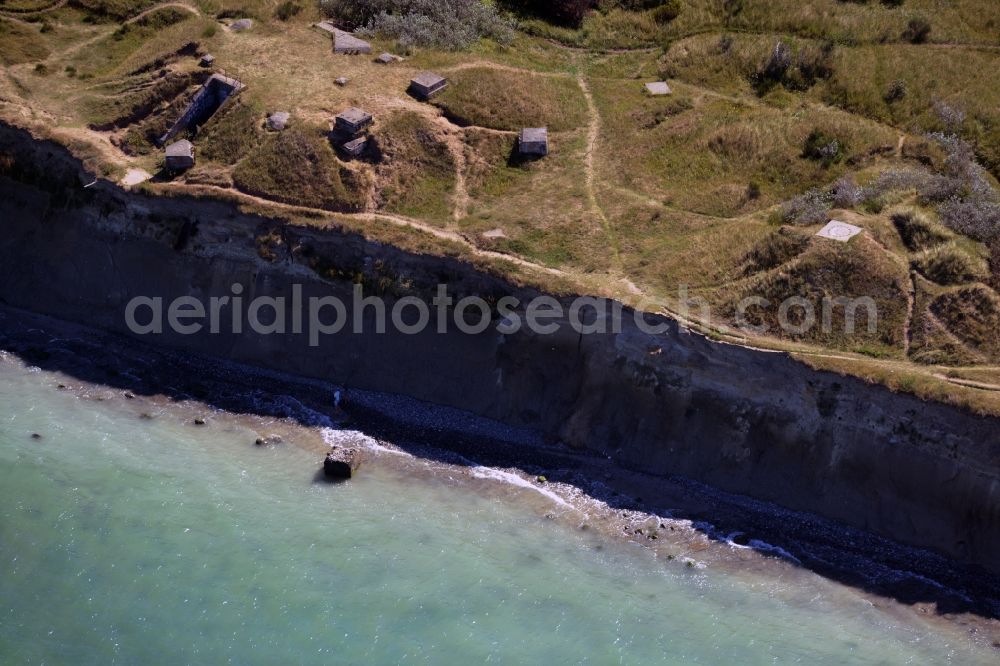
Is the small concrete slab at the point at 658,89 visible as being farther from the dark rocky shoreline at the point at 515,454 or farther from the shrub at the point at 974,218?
the dark rocky shoreline at the point at 515,454

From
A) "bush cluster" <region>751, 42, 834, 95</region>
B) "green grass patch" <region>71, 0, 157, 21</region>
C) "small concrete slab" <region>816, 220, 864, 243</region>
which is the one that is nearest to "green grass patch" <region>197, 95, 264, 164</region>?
"green grass patch" <region>71, 0, 157, 21</region>

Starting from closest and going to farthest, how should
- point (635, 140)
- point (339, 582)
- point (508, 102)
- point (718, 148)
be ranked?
point (339, 582) < point (718, 148) < point (635, 140) < point (508, 102)

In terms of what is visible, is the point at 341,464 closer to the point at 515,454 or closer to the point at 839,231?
the point at 515,454

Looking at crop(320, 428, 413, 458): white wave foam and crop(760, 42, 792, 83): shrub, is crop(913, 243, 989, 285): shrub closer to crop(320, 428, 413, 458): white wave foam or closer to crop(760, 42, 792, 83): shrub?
crop(760, 42, 792, 83): shrub

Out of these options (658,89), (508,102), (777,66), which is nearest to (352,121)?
(508,102)

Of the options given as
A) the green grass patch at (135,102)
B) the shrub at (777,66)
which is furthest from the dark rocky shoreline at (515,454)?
the shrub at (777,66)
